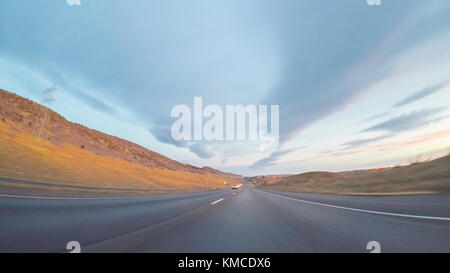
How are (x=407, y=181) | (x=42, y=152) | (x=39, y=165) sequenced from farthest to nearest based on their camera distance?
(x=42, y=152) < (x=39, y=165) < (x=407, y=181)

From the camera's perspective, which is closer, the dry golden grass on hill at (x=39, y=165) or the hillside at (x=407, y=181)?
the hillside at (x=407, y=181)

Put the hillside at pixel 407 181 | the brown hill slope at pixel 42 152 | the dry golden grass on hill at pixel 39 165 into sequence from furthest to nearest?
1. the brown hill slope at pixel 42 152
2. the dry golden grass on hill at pixel 39 165
3. the hillside at pixel 407 181

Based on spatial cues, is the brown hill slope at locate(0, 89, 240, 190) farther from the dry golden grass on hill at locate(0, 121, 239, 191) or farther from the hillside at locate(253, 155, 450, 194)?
the hillside at locate(253, 155, 450, 194)

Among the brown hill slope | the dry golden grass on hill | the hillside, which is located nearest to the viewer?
the hillside

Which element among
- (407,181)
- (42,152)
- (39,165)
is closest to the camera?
(407,181)

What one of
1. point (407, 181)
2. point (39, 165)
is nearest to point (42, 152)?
point (39, 165)

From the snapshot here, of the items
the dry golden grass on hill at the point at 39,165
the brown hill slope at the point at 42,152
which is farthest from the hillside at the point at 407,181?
the brown hill slope at the point at 42,152

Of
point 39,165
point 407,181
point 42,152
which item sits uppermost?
point 42,152

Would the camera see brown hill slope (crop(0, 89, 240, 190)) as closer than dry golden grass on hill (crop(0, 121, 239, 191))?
No

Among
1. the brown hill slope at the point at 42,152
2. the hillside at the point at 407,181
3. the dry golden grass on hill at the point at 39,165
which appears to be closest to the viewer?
the hillside at the point at 407,181

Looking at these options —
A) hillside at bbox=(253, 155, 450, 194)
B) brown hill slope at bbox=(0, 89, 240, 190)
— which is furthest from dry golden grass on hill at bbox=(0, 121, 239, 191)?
hillside at bbox=(253, 155, 450, 194)

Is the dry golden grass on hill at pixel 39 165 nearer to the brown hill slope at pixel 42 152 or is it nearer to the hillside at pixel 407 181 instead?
the brown hill slope at pixel 42 152

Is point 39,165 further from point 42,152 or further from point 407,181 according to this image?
point 407,181
